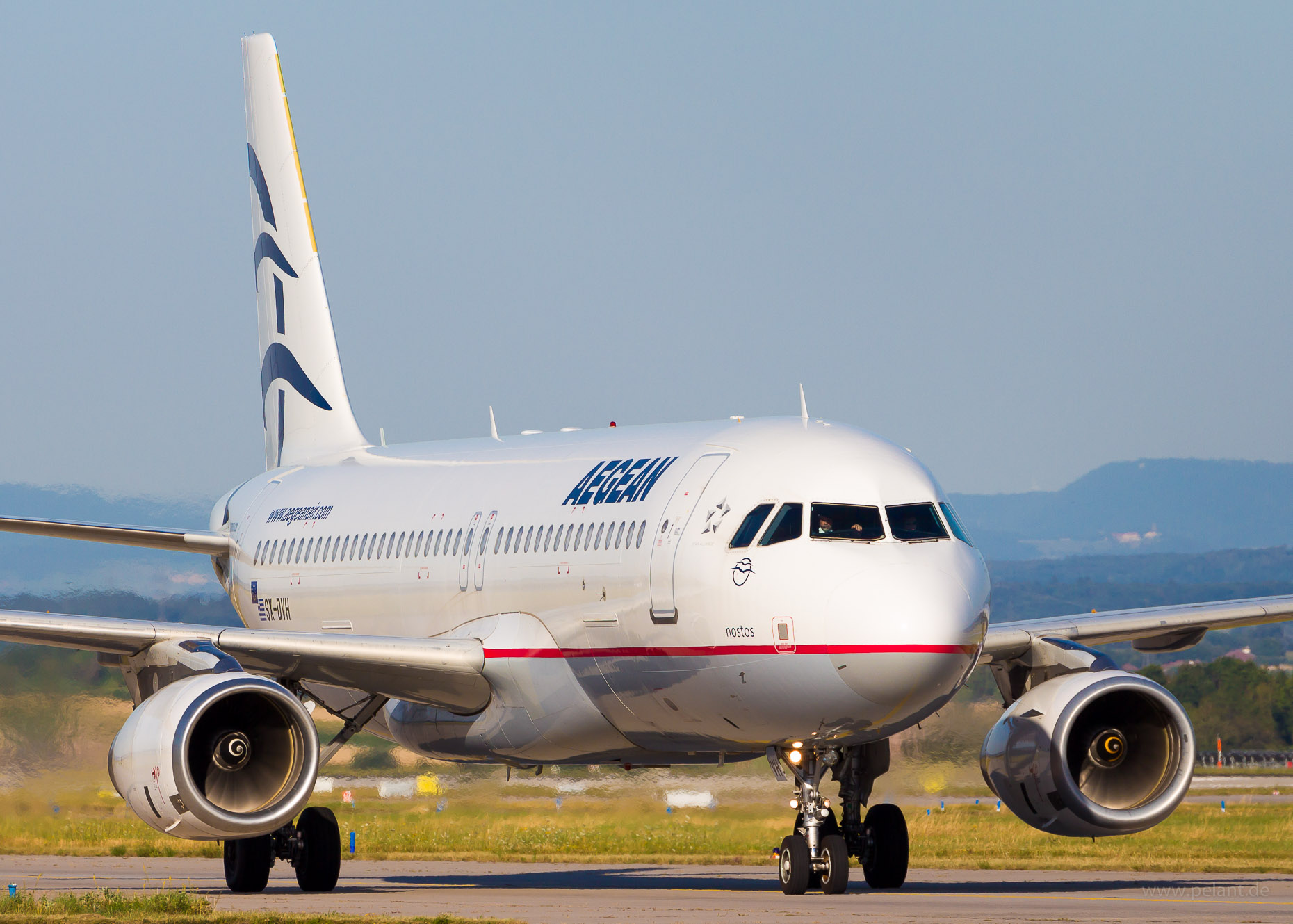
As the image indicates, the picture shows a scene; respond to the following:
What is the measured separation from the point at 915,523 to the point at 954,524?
0.55 meters

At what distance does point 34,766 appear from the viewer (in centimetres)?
3019

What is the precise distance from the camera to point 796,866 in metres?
18.7

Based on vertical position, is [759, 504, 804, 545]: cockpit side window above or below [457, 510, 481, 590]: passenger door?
above

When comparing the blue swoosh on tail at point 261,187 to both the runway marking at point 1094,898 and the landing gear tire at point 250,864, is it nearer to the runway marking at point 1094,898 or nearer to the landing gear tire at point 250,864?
the landing gear tire at point 250,864

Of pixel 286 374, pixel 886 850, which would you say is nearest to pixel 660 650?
pixel 886 850

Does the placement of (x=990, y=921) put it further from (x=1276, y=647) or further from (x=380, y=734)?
(x=1276, y=647)

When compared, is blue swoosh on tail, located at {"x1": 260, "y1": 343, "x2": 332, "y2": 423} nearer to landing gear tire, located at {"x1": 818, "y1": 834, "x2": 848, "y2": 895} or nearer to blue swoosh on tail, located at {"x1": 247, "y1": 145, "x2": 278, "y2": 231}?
blue swoosh on tail, located at {"x1": 247, "y1": 145, "x2": 278, "y2": 231}

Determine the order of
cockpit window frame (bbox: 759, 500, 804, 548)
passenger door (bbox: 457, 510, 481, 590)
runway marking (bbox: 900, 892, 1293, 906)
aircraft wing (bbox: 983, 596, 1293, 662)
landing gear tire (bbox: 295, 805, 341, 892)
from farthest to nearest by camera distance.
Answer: passenger door (bbox: 457, 510, 481, 590), landing gear tire (bbox: 295, 805, 341, 892), aircraft wing (bbox: 983, 596, 1293, 662), runway marking (bbox: 900, 892, 1293, 906), cockpit window frame (bbox: 759, 500, 804, 548)

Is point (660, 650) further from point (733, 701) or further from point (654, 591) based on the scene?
point (733, 701)

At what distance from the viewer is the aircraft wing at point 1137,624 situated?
2130cm

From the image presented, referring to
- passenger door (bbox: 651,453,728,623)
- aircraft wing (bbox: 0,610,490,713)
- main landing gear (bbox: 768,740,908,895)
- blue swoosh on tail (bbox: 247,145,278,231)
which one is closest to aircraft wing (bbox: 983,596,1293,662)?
main landing gear (bbox: 768,740,908,895)

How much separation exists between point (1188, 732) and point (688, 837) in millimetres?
11857

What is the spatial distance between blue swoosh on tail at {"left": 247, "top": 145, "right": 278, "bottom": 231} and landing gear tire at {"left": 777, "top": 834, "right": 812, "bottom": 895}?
51.9ft

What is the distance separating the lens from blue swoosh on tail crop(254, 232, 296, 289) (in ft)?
101
